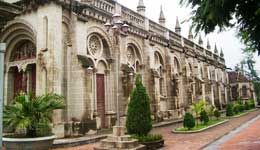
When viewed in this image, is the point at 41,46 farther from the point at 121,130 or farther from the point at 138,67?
the point at 138,67

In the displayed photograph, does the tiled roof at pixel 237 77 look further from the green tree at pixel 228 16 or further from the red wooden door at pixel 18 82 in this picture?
the green tree at pixel 228 16

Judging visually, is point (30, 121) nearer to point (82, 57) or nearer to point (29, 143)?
point (29, 143)

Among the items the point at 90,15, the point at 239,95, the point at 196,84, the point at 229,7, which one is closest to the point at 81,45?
the point at 90,15

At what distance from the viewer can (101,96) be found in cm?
2066

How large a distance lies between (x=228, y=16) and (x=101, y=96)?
547 inches

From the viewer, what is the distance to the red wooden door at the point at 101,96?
2027 cm

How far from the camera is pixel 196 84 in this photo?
37.6m

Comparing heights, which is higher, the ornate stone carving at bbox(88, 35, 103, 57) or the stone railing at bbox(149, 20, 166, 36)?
the stone railing at bbox(149, 20, 166, 36)

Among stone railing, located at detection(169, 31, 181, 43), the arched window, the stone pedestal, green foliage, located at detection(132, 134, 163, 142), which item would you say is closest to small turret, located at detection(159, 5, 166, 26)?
stone railing, located at detection(169, 31, 181, 43)

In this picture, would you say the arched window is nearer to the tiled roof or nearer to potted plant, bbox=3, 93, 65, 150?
potted plant, bbox=3, 93, 65, 150

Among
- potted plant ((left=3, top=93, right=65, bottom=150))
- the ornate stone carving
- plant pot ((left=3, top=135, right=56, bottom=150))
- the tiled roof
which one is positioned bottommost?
plant pot ((left=3, top=135, right=56, bottom=150))

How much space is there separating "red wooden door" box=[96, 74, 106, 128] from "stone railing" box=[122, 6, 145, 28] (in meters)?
5.23

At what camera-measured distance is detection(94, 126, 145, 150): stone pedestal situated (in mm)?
12594

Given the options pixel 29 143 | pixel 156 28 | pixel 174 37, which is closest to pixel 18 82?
pixel 29 143
